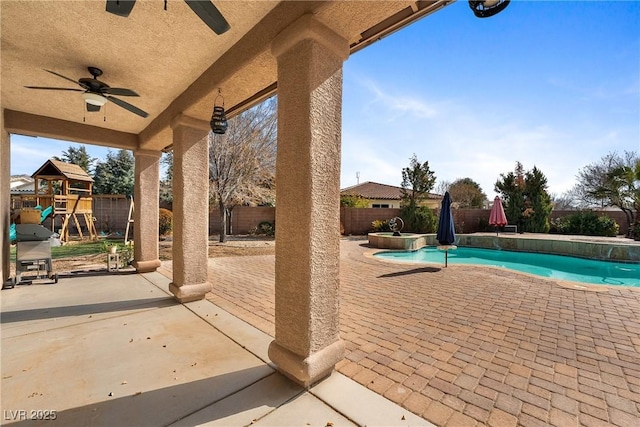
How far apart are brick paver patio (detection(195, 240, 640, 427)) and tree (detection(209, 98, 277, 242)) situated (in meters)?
6.78

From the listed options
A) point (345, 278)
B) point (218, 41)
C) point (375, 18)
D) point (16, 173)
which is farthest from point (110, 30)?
point (16, 173)

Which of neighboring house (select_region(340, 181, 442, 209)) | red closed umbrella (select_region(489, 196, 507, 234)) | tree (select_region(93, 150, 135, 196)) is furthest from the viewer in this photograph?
neighboring house (select_region(340, 181, 442, 209))

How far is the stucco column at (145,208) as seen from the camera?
20.3 ft

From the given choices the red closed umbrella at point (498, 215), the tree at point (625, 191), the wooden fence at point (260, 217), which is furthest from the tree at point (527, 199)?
the red closed umbrella at point (498, 215)

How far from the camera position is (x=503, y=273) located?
→ 678 cm

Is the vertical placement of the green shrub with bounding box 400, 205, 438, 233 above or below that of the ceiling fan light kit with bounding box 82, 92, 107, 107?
below

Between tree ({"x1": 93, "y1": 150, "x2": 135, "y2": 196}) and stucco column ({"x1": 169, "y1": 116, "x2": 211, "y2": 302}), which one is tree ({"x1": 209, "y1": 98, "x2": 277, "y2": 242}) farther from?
tree ({"x1": 93, "y1": 150, "x2": 135, "y2": 196})

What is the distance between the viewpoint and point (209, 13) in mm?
1996

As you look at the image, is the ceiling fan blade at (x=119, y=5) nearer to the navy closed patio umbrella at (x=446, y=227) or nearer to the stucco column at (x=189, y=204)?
the stucco column at (x=189, y=204)

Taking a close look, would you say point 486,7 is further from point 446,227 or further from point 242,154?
point 242,154

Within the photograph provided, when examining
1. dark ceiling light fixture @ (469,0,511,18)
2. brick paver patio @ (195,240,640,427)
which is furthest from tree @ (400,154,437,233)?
dark ceiling light fixture @ (469,0,511,18)

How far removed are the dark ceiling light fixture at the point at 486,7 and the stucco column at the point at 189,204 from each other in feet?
12.7

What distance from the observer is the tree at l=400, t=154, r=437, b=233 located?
52.3 ft

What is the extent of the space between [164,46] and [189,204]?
2128 millimetres
